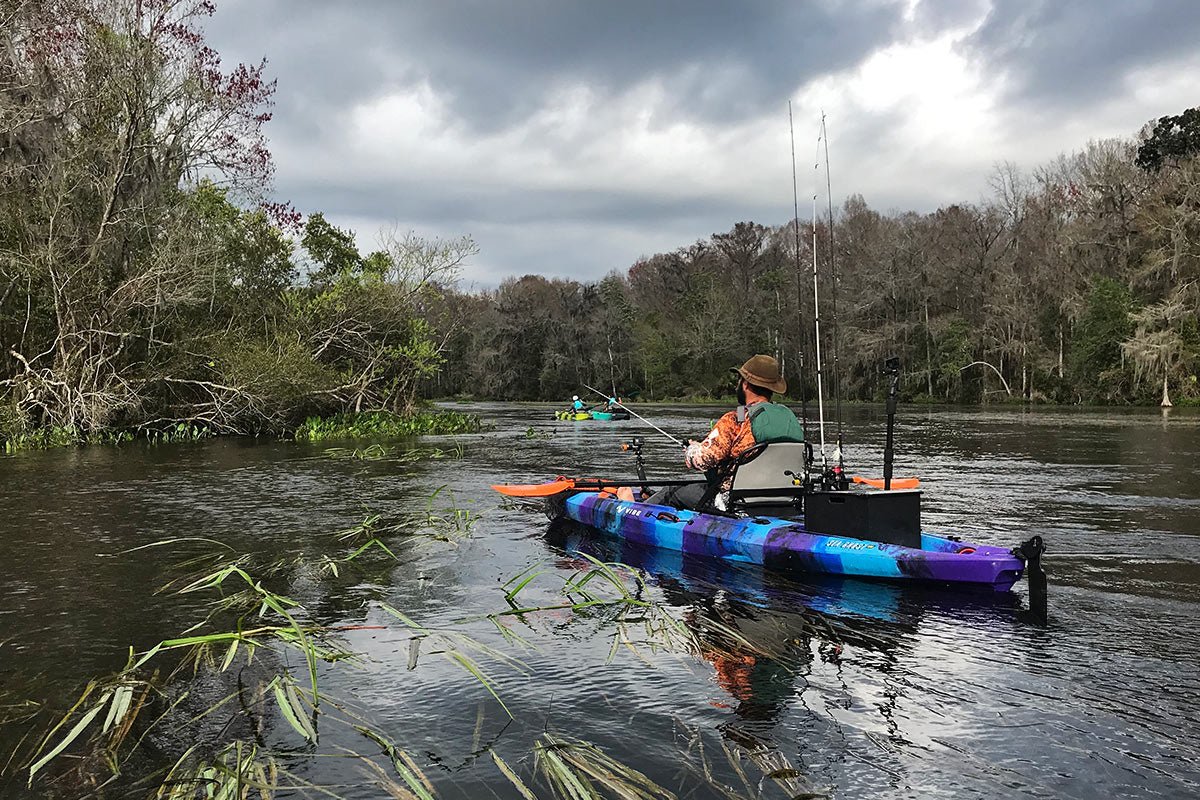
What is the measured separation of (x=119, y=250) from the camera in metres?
20.9

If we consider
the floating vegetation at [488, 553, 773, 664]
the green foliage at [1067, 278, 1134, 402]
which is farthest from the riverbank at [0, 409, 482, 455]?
the green foliage at [1067, 278, 1134, 402]

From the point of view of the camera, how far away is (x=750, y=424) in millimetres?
7020

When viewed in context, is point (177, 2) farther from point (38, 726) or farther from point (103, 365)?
point (38, 726)

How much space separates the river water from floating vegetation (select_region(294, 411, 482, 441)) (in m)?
A: 12.0

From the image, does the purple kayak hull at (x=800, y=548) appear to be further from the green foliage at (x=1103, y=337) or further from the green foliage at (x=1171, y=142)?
the green foliage at (x=1171, y=142)

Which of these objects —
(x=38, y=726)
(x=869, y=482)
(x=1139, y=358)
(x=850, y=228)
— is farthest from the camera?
(x=850, y=228)

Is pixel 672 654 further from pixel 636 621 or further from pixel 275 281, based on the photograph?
pixel 275 281

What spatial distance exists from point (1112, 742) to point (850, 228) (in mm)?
60377

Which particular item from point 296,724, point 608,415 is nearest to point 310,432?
point 608,415

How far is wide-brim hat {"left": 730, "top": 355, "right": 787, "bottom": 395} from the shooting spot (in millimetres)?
7051

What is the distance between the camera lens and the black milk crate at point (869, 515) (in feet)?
20.2

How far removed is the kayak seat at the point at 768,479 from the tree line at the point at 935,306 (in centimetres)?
1301

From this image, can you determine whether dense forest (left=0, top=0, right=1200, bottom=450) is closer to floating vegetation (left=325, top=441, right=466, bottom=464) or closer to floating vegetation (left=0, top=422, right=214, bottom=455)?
floating vegetation (left=0, top=422, right=214, bottom=455)

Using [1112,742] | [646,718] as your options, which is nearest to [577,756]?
[646,718]
